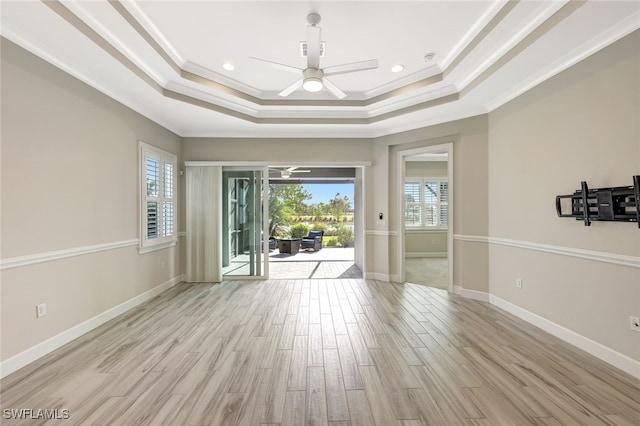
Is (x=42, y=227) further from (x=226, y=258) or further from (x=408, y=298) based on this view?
(x=408, y=298)

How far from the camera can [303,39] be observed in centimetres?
301

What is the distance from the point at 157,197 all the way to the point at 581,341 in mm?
5663

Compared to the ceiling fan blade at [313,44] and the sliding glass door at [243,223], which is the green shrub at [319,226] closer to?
the sliding glass door at [243,223]

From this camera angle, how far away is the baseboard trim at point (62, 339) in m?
2.34

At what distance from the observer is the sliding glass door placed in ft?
17.9

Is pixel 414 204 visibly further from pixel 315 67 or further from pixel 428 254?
pixel 315 67

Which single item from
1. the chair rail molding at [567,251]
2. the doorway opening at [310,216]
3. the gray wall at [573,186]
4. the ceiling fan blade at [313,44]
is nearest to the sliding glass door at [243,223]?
the ceiling fan blade at [313,44]

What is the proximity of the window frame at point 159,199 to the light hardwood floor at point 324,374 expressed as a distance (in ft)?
3.66

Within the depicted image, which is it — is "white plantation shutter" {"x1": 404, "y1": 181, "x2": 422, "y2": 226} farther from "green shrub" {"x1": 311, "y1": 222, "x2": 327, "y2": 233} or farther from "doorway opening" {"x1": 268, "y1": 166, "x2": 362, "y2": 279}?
"green shrub" {"x1": 311, "y1": 222, "x2": 327, "y2": 233}

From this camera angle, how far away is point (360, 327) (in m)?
3.25

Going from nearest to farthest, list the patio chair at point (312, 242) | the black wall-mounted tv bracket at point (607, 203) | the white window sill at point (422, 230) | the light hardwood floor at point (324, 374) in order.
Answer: the light hardwood floor at point (324, 374)
the black wall-mounted tv bracket at point (607, 203)
the white window sill at point (422, 230)
the patio chair at point (312, 242)

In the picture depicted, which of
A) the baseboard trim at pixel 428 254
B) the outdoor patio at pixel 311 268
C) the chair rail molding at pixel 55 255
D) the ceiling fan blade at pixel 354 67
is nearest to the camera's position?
the chair rail molding at pixel 55 255

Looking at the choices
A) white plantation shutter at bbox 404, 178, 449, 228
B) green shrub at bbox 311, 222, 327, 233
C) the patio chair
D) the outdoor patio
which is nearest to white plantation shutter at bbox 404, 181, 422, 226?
white plantation shutter at bbox 404, 178, 449, 228

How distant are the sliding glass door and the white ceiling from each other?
53.7 inches
